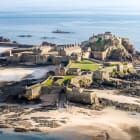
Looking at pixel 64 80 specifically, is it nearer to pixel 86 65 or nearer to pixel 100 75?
pixel 100 75

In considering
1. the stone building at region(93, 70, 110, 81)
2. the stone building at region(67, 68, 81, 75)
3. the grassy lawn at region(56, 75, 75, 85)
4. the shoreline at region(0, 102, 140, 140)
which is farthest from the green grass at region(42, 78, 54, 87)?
the stone building at region(93, 70, 110, 81)

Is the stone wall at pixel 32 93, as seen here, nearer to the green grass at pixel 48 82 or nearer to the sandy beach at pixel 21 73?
the green grass at pixel 48 82

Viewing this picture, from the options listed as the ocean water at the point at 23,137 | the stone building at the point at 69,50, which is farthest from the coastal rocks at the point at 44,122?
the stone building at the point at 69,50

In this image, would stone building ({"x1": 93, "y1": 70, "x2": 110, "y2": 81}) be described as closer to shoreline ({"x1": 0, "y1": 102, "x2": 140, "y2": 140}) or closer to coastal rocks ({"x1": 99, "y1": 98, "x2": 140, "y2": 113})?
coastal rocks ({"x1": 99, "y1": 98, "x2": 140, "y2": 113})

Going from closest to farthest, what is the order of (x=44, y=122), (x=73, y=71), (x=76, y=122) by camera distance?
(x=44, y=122) < (x=76, y=122) < (x=73, y=71)

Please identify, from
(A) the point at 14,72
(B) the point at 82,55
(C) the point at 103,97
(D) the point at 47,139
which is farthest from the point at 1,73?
(D) the point at 47,139

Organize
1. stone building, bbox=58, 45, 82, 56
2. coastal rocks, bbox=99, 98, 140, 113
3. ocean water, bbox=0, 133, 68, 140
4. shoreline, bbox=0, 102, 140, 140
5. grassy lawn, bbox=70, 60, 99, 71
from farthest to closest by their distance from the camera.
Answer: stone building, bbox=58, 45, 82, 56, grassy lawn, bbox=70, 60, 99, 71, coastal rocks, bbox=99, 98, 140, 113, shoreline, bbox=0, 102, 140, 140, ocean water, bbox=0, 133, 68, 140

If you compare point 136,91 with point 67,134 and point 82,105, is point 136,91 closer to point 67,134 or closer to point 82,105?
point 82,105

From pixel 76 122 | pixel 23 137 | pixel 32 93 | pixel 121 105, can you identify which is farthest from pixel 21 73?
pixel 23 137
